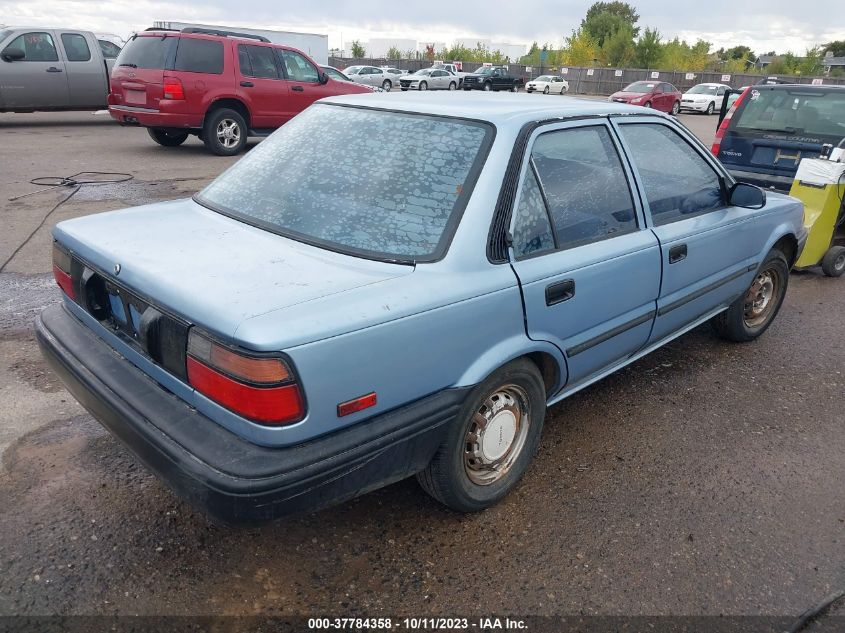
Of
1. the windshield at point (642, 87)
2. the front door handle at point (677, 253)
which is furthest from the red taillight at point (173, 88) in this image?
the windshield at point (642, 87)

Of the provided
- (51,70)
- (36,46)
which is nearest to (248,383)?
(51,70)

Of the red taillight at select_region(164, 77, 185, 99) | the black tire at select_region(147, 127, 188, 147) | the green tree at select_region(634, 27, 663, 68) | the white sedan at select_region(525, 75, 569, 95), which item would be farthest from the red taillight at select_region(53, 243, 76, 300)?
the green tree at select_region(634, 27, 663, 68)

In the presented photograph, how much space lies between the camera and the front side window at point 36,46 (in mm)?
12188

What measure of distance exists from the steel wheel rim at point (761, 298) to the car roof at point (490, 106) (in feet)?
5.90

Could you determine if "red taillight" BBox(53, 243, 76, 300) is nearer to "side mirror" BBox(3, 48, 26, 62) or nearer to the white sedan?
"side mirror" BBox(3, 48, 26, 62)

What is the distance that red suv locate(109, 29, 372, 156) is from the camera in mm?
10078

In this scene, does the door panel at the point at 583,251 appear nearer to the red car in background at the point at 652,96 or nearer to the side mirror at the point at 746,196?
the side mirror at the point at 746,196

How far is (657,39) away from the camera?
181ft

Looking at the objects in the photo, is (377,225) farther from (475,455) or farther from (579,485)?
(579,485)

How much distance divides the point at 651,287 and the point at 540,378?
2.95 feet

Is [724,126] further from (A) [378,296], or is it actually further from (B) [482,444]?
(A) [378,296]

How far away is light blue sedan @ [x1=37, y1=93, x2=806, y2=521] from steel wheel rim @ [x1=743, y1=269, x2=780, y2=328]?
123 cm

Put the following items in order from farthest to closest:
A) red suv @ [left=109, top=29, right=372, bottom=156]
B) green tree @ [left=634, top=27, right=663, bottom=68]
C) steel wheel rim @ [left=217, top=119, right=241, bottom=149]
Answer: green tree @ [left=634, top=27, right=663, bottom=68] < steel wheel rim @ [left=217, top=119, right=241, bottom=149] < red suv @ [left=109, top=29, right=372, bottom=156]

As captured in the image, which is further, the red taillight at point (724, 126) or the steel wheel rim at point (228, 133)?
the steel wheel rim at point (228, 133)
